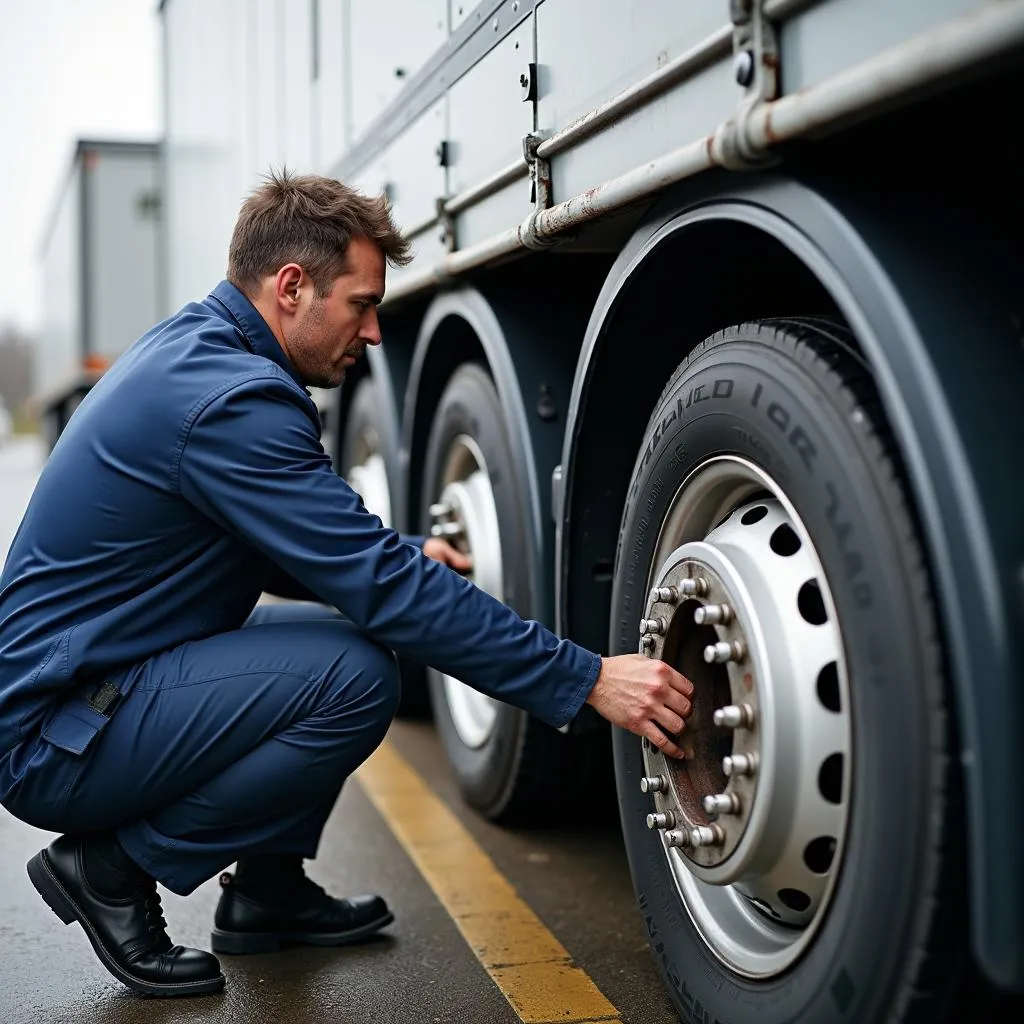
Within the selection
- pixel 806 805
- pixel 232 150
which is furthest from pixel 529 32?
pixel 232 150

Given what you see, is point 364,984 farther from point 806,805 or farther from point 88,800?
point 806,805

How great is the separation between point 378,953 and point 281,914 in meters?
0.21

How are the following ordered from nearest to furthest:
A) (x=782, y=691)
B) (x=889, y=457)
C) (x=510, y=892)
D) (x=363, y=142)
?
(x=889, y=457)
(x=782, y=691)
(x=510, y=892)
(x=363, y=142)

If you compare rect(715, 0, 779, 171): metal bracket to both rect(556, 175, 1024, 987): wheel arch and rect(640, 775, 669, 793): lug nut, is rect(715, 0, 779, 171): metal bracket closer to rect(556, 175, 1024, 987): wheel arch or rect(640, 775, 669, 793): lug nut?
rect(556, 175, 1024, 987): wheel arch

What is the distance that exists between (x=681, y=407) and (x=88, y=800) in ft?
4.12

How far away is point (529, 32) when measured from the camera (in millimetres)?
2596

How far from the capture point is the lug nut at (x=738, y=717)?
1904 mm

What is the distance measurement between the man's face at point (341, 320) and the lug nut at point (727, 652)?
1.06 metres

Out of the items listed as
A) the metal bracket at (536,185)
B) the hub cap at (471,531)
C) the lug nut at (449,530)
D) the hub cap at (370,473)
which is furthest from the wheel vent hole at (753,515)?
the hub cap at (370,473)

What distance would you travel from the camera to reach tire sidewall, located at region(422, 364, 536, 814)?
3109 millimetres

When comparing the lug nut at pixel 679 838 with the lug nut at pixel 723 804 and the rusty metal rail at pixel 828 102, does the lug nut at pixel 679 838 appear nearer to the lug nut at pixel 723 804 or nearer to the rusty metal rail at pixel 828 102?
the lug nut at pixel 723 804

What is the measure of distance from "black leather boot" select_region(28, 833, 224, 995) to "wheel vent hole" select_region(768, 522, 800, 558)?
1294mm

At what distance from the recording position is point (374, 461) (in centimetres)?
488

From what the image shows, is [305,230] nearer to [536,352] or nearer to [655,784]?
[536,352]
